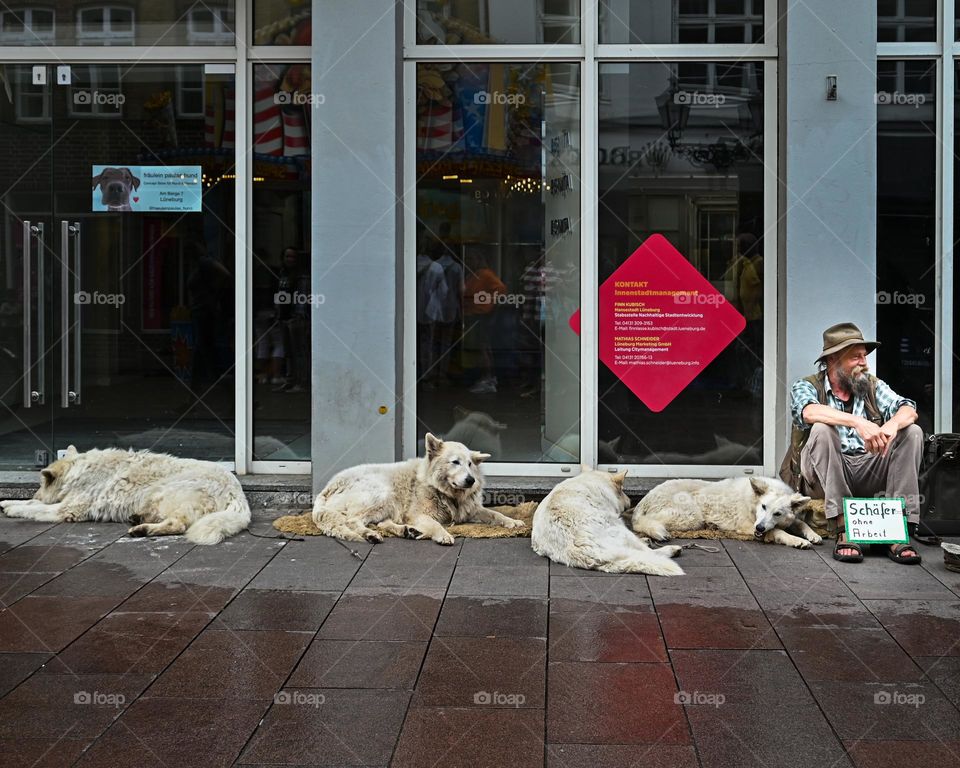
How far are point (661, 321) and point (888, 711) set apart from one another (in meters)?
4.90

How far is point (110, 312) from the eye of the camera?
30.5 feet

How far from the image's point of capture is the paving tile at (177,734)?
153 inches

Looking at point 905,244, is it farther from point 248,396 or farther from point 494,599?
point 248,396

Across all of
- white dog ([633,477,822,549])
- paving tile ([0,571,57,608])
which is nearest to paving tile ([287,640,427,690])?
paving tile ([0,571,57,608])

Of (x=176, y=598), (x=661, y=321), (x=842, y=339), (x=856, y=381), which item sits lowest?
(x=176, y=598)

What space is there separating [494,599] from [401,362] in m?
3.18

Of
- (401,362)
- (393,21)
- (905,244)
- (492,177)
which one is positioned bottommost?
(401,362)

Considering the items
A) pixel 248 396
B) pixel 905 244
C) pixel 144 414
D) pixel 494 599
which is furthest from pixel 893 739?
pixel 144 414

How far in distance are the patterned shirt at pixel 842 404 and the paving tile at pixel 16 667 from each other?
4.98 metres

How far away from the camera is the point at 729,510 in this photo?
7.54 m

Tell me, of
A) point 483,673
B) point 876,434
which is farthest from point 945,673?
point 876,434

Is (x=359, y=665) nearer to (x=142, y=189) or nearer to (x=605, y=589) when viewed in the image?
(x=605, y=589)

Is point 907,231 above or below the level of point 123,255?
above

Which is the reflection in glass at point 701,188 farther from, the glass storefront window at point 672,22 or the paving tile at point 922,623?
the paving tile at point 922,623
